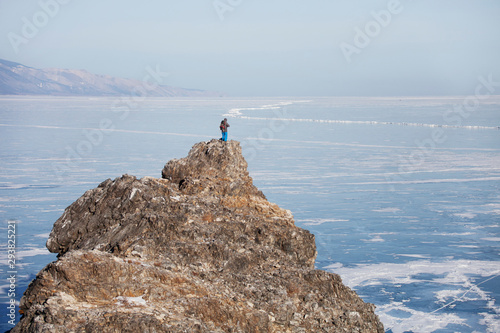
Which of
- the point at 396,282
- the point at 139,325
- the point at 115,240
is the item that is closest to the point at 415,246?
the point at 396,282

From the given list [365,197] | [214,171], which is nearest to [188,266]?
[214,171]

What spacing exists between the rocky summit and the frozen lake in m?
4.13

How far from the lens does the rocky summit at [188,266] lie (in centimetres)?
816

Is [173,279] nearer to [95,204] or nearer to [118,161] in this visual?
[95,204]

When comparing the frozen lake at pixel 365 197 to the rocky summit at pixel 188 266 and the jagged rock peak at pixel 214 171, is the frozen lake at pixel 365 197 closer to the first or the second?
the rocky summit at pixel 188 266

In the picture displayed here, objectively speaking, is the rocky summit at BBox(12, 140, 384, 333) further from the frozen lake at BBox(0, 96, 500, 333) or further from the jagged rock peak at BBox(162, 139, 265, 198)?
the frozen lake at BBox(0, 96, 500, 333)

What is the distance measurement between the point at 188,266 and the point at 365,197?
60.8ft

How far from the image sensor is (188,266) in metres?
10.0

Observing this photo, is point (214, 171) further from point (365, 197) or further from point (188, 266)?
point (365, 197)

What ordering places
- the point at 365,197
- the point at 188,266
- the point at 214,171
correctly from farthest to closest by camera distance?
the point at 365,197
the point at 214,171
the point at 188,266

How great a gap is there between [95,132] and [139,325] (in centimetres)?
5266

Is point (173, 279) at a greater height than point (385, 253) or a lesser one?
lesser

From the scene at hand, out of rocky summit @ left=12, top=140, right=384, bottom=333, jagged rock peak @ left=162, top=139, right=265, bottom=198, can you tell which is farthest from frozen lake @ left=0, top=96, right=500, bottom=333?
jagged rock peak @ left=162, top=139, right=265, bottom=198

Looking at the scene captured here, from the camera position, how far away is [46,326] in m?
7.45
